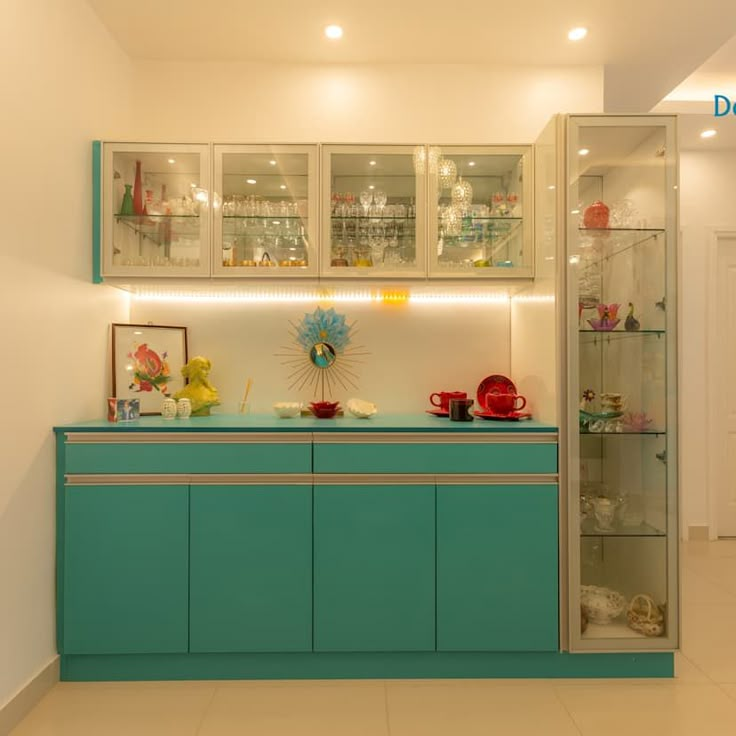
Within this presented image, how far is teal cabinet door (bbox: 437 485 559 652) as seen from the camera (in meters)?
2.28

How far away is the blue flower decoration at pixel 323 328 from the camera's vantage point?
293 cm

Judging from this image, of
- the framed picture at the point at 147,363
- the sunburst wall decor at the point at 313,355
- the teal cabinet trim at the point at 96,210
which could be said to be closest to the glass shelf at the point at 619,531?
the sunburst wall decor at the point at 313,355

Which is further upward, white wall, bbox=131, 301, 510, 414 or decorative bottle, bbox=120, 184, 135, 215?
decorative bottle, bbox=120, 184, 135, 215

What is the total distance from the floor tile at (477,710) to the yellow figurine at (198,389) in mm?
1504

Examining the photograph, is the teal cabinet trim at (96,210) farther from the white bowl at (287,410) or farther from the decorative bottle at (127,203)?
the white bowl at (287,410)

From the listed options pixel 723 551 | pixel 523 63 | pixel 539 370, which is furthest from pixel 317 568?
pixel 723 551

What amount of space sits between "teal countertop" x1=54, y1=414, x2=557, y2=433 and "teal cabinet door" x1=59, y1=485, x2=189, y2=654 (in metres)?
0.25

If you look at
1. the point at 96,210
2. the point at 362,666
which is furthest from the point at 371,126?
the point at 362,666

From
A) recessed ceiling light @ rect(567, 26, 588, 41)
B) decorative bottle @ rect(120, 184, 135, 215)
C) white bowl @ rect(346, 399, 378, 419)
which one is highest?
recessed ceiling light @ rect(567, 26, 588, 41)

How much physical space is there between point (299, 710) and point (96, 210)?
7.61 ft

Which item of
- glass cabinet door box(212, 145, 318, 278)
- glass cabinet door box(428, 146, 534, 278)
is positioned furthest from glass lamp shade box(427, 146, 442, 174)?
glass cabinet door box(212, 145, 318, 278)

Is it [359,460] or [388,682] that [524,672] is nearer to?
[388,682]

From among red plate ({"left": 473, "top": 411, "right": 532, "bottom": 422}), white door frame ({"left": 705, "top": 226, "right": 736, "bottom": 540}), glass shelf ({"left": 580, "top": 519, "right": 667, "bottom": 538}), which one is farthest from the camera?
white door frame ({"left": 705, "top": 226, "right": 736, "bottom": 540})

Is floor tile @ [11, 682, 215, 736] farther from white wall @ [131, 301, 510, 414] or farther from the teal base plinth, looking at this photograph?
white wall @ [131, 301, 510, 414]
